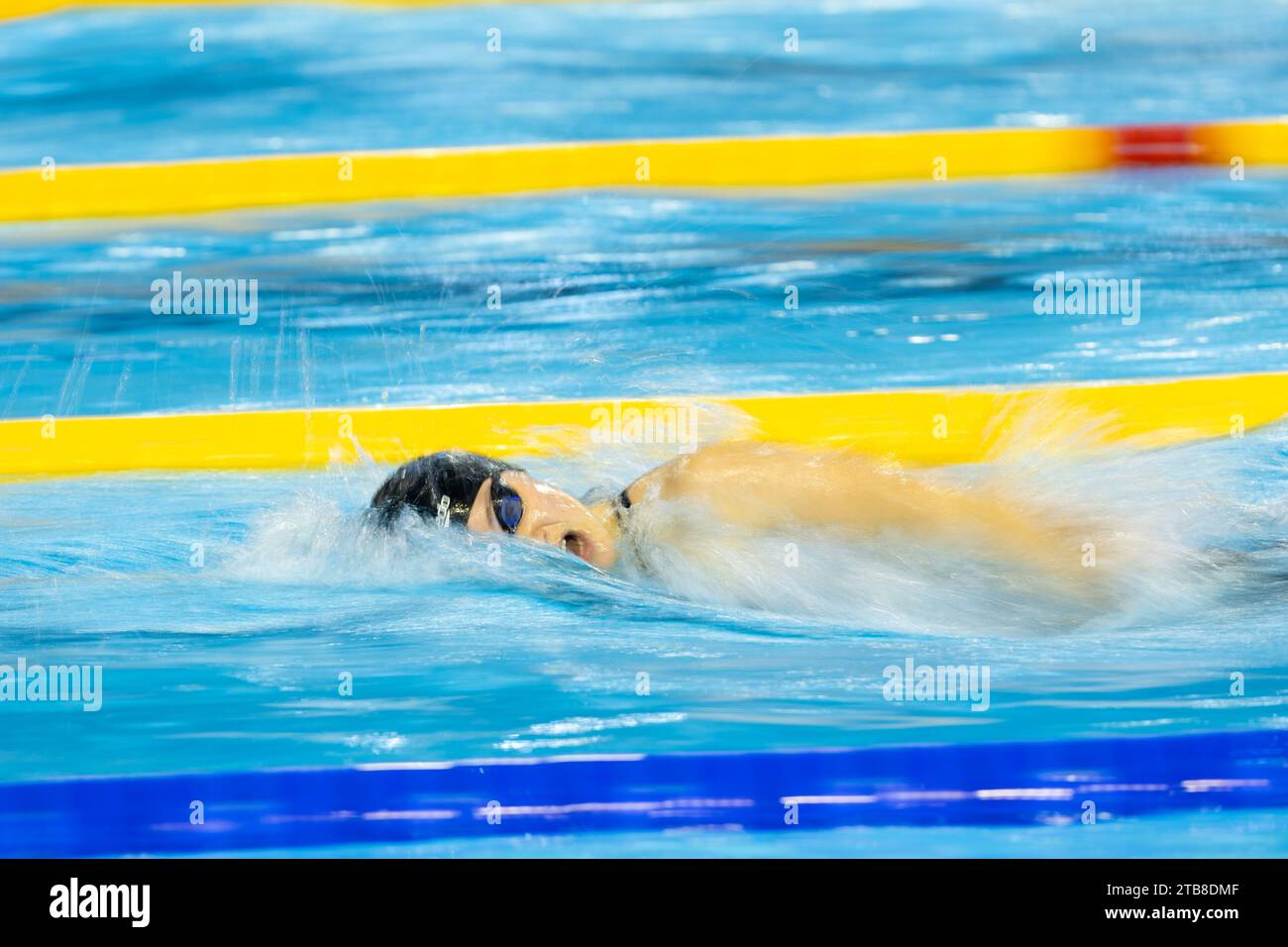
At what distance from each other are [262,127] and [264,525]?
3.78 feet

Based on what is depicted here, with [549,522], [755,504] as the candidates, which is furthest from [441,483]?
[755,504]

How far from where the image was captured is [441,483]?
2307 mm

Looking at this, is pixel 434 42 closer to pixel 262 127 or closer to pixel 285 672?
pixel 262 127

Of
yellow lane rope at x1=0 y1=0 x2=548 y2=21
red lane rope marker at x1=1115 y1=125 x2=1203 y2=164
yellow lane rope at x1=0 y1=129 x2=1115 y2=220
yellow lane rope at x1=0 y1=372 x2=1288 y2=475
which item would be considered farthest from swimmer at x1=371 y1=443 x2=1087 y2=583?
yellow lane rope at x1=0 y1=0 x2=548 y2=21

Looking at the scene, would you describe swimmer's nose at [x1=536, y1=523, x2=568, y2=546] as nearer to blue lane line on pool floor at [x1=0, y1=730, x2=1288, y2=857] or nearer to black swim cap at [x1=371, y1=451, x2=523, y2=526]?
black swim cap at [x1=371, y1=451, x2=523, y2=526]

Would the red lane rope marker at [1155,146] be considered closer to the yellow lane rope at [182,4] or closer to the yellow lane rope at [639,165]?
the yellow lane rope at [639,165]

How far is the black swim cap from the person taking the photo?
2303 millimetres

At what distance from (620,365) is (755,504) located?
725 mm

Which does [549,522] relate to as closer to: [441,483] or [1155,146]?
[441,483]

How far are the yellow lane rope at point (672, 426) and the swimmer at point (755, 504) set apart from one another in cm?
44

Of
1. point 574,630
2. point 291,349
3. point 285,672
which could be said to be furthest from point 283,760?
point 291,349

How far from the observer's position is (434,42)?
3307 millimetres

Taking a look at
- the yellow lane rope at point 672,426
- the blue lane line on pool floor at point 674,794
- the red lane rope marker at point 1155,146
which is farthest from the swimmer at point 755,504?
the red lane rope marker at point 1155,146

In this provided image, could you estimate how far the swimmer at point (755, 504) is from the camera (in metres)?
2.23
